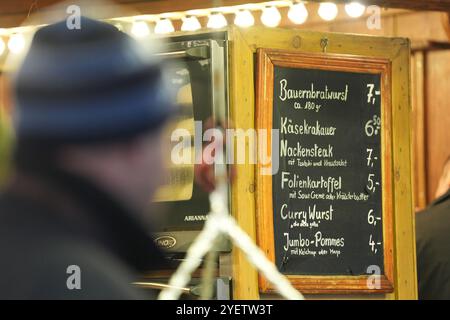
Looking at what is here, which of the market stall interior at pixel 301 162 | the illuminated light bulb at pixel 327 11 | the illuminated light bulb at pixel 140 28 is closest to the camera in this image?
the market stall interior at pixel 301 162

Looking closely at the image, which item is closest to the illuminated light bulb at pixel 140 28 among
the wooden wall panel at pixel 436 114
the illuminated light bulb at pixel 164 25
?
the illuminated light bulb at pixel 164 25

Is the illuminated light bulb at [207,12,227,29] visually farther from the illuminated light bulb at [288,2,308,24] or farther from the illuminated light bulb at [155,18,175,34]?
the illuminated light bulb at [288,2,308,24]

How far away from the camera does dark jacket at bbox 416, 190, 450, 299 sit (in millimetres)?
4672

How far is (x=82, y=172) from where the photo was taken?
1249 mm

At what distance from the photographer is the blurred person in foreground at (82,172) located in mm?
1219

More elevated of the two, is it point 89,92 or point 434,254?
point 434,254

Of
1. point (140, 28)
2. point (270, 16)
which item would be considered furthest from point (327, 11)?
point (140, 28)

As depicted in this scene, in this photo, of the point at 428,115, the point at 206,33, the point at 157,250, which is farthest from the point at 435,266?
the point at 157,250

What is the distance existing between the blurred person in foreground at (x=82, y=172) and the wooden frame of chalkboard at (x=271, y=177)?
7.16 ft

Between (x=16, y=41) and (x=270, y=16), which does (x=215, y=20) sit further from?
(x=16, y=41)

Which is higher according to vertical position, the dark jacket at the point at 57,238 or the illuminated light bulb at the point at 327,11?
the illuminated light bulb at the point at 327,11

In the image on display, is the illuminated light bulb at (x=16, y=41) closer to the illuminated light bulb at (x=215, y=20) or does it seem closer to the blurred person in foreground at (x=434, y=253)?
the illuminated light bulb at (x=215, y=20)

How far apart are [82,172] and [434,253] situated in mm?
3708

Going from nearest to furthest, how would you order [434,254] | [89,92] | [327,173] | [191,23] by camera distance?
[89,92] → [327,173] → [434,254] → [191,23]
